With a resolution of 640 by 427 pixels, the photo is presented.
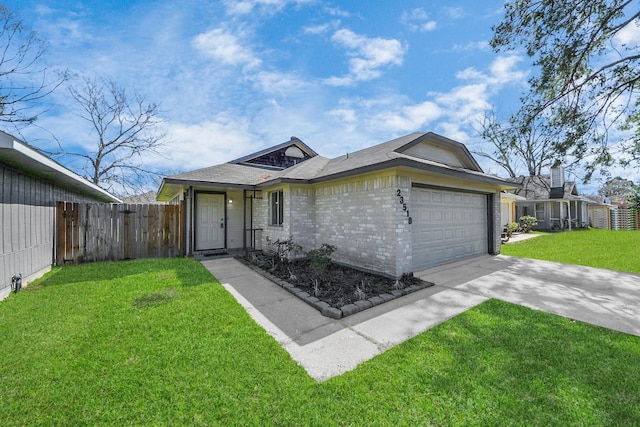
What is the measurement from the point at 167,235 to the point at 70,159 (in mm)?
14012

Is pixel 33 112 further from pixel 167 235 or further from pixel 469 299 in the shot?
pixel 469 299

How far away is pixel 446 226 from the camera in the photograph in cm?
→ 723

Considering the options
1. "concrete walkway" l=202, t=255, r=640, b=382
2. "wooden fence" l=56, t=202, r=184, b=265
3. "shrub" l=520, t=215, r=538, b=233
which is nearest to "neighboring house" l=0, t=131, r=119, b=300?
"wooden fence" l=56, t=202, r=184, b=265

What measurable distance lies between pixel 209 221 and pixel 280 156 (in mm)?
5359

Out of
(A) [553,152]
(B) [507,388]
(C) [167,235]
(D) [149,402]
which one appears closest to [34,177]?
(C) [167,235]

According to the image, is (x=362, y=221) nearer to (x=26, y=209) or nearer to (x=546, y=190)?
(x=26, y=209)

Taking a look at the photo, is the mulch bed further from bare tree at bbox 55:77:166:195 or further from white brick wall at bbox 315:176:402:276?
bare tree at bbox 55:77:166:195

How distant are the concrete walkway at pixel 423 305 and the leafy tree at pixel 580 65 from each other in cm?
402

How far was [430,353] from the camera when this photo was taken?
2828 millimetres

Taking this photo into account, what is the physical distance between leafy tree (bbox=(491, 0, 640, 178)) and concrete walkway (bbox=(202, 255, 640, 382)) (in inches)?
158

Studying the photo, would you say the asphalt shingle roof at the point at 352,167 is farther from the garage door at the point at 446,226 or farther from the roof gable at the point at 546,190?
the roof gable at the point at 546,190

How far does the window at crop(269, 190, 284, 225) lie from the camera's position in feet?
27.8

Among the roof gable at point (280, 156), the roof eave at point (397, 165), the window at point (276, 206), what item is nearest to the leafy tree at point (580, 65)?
the roof eave at point (397, 165)

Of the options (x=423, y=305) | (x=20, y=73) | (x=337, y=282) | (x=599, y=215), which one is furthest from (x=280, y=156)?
(x=599, y=215)
